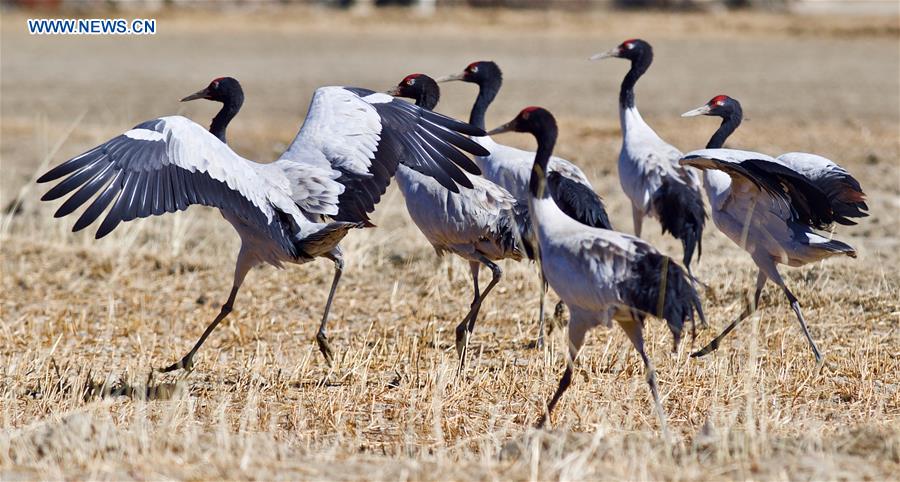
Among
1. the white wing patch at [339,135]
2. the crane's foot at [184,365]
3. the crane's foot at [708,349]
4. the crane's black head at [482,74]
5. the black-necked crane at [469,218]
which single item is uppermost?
the crane's black head at [482,74]

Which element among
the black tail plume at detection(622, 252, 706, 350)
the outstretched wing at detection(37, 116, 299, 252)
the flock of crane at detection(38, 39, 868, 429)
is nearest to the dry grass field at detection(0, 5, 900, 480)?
the flock of crane at detection(38, 39, 868, 429)

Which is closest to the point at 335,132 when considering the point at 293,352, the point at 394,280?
the point at 293,352

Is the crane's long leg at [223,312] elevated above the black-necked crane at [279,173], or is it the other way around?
the black-necked crane at [279,173]

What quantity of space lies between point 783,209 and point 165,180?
3.49 meters

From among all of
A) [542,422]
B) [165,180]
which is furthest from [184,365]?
[542,422]

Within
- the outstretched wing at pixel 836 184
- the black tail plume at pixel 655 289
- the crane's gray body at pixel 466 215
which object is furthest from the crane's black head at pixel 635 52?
the black tail plume at pixel 655 289

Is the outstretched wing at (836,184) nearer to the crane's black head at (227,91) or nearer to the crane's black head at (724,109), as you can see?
the crane's black head at (724,109)

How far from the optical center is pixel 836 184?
24.6ft

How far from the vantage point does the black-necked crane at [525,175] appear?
7699mm

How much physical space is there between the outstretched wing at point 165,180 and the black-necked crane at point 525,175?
1.62 meters

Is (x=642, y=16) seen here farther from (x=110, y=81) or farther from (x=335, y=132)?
(x=335, y=132)

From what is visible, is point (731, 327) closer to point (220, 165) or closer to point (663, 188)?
point (663, 188)

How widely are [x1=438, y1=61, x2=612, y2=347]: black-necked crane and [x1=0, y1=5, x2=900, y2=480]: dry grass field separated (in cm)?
79

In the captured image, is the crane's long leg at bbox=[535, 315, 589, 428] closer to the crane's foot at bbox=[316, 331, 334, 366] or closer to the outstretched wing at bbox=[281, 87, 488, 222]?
the outstretched wing at bbox=[281, 87, 488, 222]
